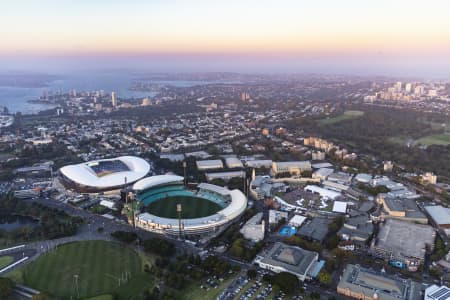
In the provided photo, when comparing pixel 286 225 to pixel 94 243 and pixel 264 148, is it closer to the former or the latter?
pixel 94 243

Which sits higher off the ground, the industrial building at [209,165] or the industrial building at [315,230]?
the industrial building at [209,165]

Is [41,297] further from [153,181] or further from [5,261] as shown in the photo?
[153,181]

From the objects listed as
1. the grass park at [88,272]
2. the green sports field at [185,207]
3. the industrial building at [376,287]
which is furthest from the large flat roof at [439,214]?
the grass park at [88,272]

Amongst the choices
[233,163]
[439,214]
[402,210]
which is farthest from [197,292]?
[233,163]

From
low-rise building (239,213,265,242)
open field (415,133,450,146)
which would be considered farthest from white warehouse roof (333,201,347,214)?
open field (415,133,450,146)

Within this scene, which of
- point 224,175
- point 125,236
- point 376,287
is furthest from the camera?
point 224,175

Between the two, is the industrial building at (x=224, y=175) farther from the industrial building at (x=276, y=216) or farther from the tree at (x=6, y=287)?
the tree at (x=6, y=287)
